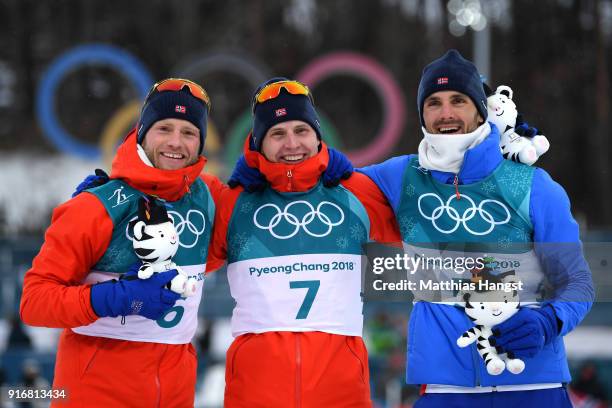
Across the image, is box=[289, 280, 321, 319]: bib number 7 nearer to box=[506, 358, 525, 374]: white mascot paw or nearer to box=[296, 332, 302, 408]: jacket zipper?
box=[296, 332, 302, 408]: jacket zipper

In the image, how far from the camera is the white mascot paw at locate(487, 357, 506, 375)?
3314 millimetres

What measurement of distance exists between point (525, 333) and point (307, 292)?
0.93 m

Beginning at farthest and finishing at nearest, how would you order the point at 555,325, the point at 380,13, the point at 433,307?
the point at 380,13 < the point at 433,307 < the point at 555,325

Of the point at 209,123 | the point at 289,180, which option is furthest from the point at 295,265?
the point at 209,123

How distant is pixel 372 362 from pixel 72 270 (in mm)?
7365

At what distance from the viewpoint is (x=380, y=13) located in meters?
26.5

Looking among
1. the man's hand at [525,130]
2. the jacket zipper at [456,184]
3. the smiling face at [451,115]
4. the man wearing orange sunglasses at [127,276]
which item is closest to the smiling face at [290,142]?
the man wearing orange sunglasses at [127,276]

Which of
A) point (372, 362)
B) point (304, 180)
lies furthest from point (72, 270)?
point (372, 362)

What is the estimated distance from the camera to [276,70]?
2548cm

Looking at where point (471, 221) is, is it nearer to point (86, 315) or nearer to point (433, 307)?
point (433, 307)

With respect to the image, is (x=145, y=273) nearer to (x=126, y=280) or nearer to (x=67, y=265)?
(x=126, y=280)

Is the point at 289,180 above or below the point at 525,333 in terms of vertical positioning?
above

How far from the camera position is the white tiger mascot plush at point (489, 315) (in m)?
3.36

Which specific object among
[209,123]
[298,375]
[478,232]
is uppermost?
[209,123]
